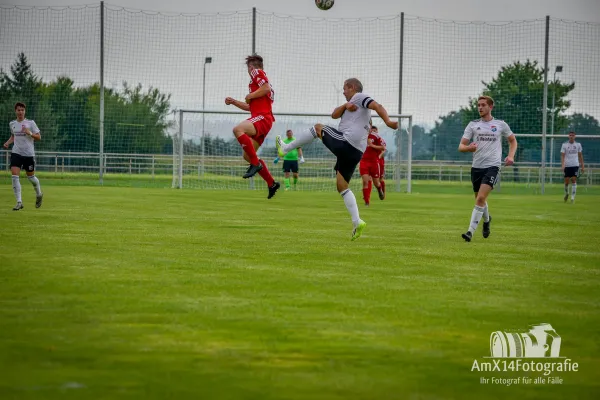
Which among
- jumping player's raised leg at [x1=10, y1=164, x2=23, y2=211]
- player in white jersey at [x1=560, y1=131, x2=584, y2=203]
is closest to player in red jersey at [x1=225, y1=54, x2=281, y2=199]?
jumping player's raised leg at [x1=10, y1=164, x2=23, y2=211]

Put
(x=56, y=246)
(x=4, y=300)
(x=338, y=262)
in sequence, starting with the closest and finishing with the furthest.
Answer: (x=4, y=300) → (x=338, y=262) → (x=56, y=246)

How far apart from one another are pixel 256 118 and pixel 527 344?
10846 millimetres

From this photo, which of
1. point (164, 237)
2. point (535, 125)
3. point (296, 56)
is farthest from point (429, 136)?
point (164, 237)

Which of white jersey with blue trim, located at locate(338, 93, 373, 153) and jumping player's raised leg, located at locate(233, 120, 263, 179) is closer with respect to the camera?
white jersey with blue trim, located at locate(338, 93, 373, 153)

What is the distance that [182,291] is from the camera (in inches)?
254

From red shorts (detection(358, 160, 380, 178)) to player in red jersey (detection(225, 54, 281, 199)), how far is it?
282 inches

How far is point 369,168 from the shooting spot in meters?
22.7

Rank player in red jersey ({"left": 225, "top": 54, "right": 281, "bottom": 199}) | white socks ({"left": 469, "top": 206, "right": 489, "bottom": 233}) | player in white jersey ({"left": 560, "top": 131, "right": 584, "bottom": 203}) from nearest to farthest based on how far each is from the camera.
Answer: white socks ({"left": 469, "top": 206, "right": 489, "bottom": 233}) → player in red jersey ({"left": 225, "top": 54, "right": 281, "bottom": 199}) → player in white jersey ({"left": 560, "top": 131, "right": 584, "bottom": 203})

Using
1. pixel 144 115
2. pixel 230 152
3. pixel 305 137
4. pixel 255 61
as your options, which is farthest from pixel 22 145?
pixel 144 115

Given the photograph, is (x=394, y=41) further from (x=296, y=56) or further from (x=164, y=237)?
(x=164, y=237)

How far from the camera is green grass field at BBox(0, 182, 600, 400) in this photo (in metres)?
4.02

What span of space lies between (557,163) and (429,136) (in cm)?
597

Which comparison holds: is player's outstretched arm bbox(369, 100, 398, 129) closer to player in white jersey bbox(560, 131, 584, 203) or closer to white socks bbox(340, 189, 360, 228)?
white socks bbox(340, 189, 360, 228)

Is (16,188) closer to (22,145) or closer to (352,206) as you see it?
(22,145)
